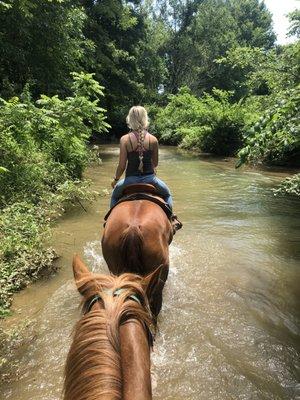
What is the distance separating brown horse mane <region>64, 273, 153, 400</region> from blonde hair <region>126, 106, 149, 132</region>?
2.97 meters

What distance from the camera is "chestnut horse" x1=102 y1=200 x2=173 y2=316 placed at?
3.46 meters

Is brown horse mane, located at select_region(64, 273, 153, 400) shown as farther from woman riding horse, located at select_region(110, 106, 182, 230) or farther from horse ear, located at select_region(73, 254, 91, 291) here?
woman riding horse, located at select_region(110, 106, 182, 230)

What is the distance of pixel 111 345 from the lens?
1.45 m

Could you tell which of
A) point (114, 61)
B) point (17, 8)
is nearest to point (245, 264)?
point (17, 8)

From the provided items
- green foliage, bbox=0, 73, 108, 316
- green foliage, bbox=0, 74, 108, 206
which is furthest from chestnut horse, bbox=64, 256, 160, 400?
green foliage, bbox=0, 74, 108, 206

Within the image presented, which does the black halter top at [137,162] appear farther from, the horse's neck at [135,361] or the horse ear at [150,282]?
the horse's neck at [135,361]

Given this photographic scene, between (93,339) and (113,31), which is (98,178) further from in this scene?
(113,31)

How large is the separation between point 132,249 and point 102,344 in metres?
2.00

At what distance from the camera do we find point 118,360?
4.70 feet

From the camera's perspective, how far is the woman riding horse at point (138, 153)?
14.9 feet

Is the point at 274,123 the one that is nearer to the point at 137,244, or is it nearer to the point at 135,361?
the point at 137,244

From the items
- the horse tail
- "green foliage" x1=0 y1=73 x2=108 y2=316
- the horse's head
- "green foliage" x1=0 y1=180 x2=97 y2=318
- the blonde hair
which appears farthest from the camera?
"green foliage" x1=0 y1=73 x2=108 y2=316

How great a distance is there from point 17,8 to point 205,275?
11832 mm

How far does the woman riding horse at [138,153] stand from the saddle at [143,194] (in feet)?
0.46
